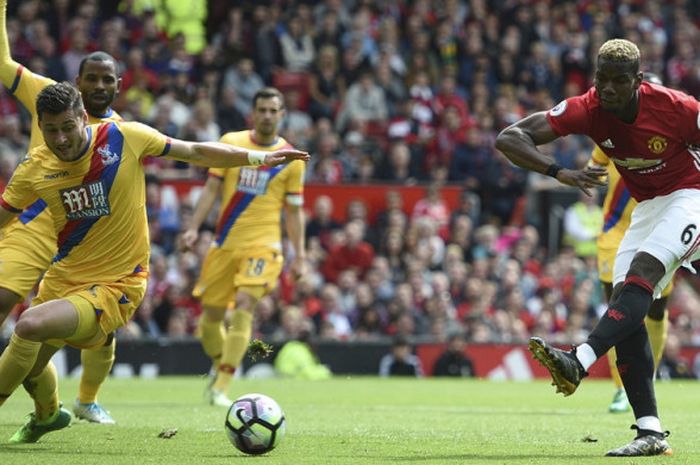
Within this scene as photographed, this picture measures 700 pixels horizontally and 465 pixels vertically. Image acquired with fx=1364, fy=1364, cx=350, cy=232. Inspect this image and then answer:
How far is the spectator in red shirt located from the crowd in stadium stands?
2 centimetres

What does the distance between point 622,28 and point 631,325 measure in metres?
19.4

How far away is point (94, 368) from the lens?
1038 centimetres

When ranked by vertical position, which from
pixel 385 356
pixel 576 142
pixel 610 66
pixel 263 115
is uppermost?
pixel 610 66

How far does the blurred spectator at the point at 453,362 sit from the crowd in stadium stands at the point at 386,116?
0.43m

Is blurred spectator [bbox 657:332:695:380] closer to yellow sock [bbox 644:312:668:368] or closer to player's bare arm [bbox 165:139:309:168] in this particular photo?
yellow sock [bbox 644:312:668:368]

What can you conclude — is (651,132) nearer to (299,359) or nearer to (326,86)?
(299,359)

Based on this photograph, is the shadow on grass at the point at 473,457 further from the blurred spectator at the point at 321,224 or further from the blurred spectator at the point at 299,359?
the blurred spectator at the point at 321,224

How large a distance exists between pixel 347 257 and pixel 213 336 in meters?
6.85

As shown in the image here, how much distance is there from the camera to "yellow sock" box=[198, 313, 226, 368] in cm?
1378

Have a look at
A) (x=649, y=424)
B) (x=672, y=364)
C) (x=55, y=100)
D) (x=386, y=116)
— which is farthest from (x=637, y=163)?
(x=386, y=116)

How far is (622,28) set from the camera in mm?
26688

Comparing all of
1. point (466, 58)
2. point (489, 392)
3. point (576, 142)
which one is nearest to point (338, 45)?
point (466, 58)

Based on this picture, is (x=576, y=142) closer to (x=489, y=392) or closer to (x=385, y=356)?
(x=385, y=356)

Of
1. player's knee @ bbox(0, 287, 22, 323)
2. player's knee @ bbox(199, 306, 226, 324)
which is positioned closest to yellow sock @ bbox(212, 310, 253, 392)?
player's knee @ bbox(199, 306, 226, 324)
